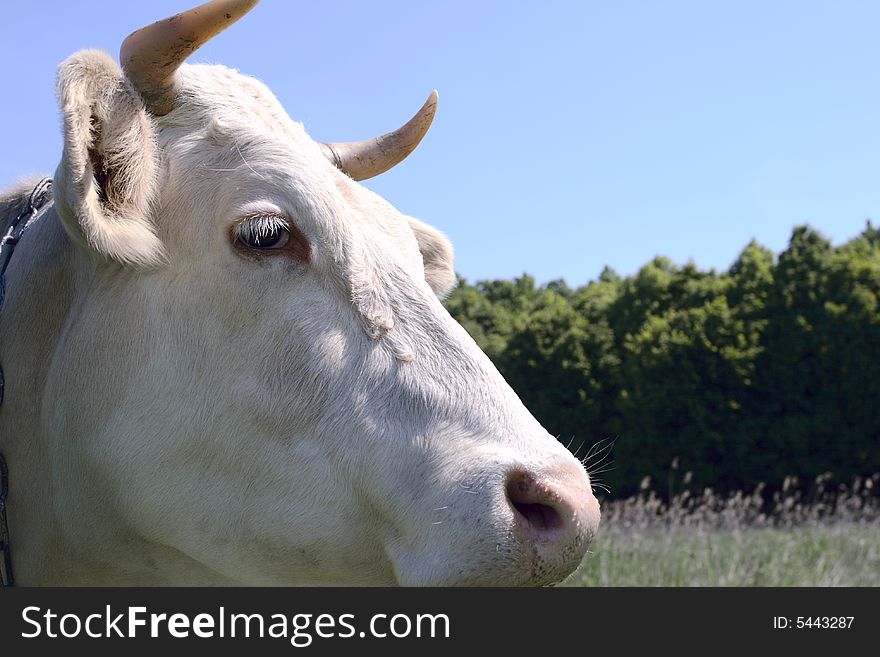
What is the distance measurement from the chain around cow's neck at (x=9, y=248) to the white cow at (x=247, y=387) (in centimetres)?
5

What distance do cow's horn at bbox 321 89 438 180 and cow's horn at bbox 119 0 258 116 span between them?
85 cm

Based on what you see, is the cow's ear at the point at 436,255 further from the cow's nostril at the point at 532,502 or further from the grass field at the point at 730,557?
the grass field at the point at 730,557

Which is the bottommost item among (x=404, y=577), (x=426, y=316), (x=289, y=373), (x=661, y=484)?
(x=661, y=484)

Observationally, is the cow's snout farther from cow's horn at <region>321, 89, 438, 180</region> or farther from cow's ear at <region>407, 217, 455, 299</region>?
cow's horn at <region>321, 89, 438, 180</region>

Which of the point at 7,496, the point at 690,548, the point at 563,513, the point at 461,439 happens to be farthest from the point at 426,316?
the point at 690,548

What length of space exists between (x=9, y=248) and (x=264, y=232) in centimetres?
109

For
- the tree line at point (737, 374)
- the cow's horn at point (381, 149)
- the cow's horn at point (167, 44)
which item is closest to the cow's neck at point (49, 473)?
the cow's horn at point (167, 44)

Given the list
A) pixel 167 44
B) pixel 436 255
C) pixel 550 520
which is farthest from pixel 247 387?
pixel 436 255

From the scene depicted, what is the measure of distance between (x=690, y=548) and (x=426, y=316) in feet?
28.3

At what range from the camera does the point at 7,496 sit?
108 inches

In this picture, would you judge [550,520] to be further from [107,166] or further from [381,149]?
[381,149]

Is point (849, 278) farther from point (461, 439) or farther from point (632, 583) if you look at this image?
point (461, 439)

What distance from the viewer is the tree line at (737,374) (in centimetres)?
1973

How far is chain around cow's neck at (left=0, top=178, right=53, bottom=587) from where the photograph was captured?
273 cm
